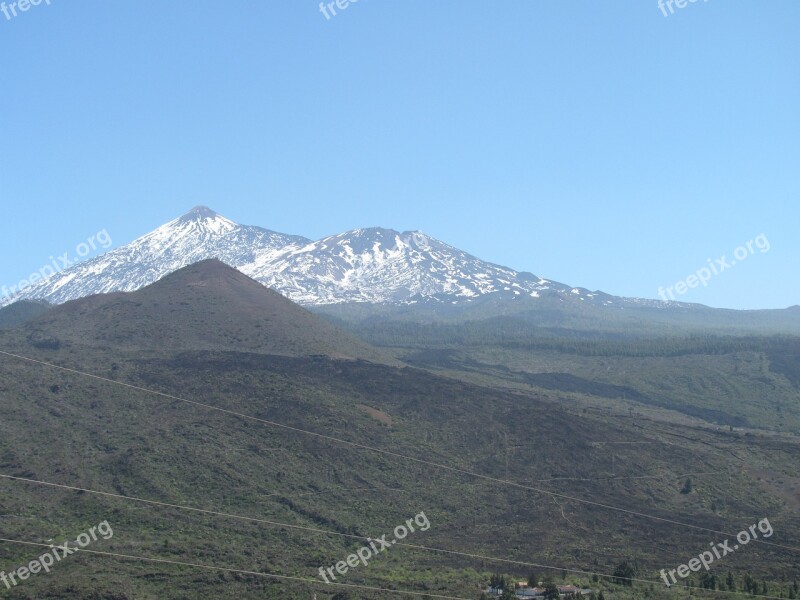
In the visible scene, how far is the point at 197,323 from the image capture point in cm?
12200

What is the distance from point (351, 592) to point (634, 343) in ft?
476

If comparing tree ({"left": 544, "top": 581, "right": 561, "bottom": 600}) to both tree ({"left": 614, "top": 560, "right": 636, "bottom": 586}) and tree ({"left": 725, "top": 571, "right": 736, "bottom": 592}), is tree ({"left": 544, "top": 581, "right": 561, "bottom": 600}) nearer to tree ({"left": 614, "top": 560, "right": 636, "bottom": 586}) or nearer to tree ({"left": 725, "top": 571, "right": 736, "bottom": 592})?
tree ({"left": 614, "top": 560, "right": 636, "bottom": 586})

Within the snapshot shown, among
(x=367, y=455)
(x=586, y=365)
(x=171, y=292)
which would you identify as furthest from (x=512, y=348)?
(x=367, y=455)

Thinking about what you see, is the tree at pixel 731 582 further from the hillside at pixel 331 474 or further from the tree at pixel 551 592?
the tree at pixel 551 592

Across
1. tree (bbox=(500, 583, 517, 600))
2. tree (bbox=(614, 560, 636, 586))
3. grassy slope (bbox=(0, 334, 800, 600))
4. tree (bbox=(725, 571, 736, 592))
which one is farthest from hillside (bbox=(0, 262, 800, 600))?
tree (bbox=(725, 571, 736, 592))

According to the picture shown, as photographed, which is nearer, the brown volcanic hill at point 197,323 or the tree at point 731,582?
the tree at point 731,582

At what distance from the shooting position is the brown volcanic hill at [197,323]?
11431cm

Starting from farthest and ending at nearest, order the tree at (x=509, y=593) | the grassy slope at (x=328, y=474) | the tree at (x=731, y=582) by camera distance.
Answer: the grassy slope at (x=328, y=474) → the tree at (x=731, y=582) → the tree at (x=509, y=593)

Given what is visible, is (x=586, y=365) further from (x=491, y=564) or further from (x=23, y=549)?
(x=23, y=549)

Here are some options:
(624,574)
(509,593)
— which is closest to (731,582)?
(624,574)

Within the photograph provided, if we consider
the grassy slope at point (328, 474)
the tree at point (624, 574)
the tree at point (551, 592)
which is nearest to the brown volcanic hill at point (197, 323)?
the grassy slope at point (328, 474)

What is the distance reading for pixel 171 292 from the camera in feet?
438

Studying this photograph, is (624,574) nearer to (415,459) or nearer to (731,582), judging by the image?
(731,582)

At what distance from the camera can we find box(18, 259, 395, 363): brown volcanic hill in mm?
114312
